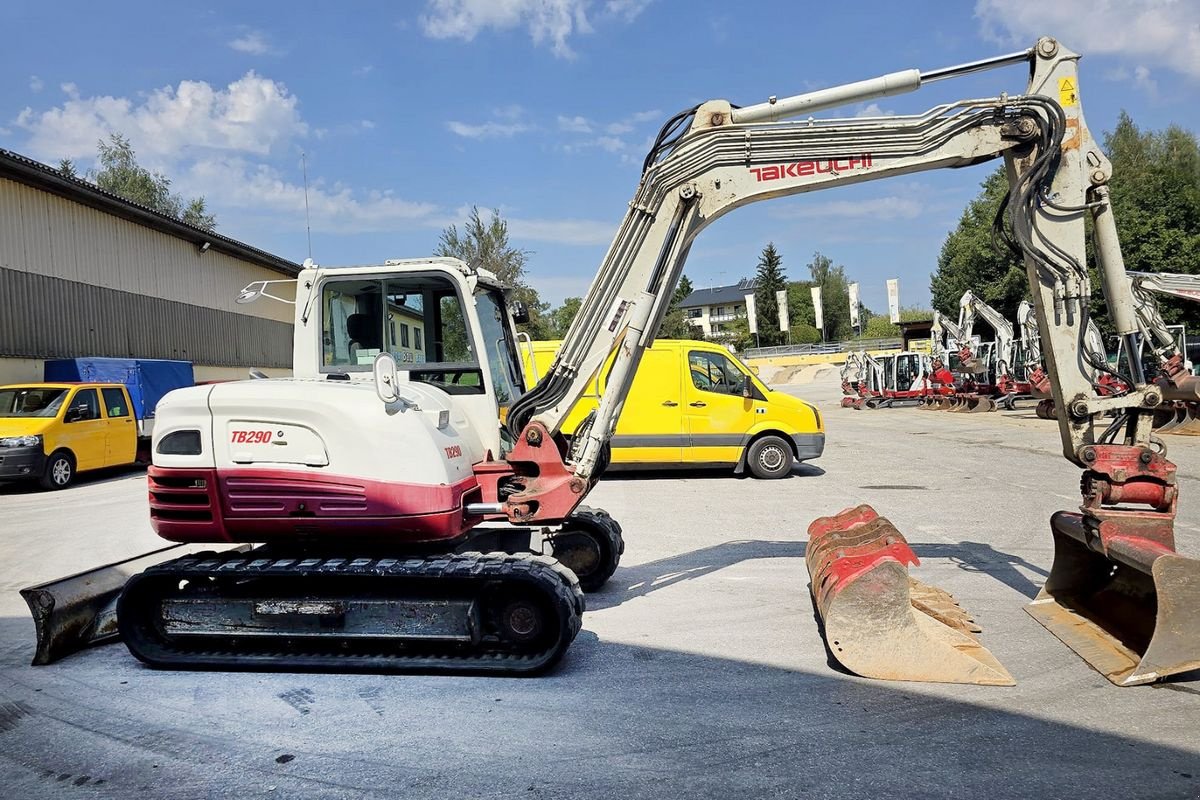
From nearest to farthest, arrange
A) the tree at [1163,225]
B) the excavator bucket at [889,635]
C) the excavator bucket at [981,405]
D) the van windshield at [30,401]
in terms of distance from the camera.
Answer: the excavator bucket at [889,635], the van windshield at [30,401], the excavator bucket at [981,405], the tree at [1163,225]

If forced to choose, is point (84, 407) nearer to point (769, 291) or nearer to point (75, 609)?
point (75, 609)

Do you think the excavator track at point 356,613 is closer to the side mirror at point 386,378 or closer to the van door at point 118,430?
the side mirror at point 386,378

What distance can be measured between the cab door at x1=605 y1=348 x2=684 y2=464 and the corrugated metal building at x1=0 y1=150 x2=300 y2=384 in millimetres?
14940

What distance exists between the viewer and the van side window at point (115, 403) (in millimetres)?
16164

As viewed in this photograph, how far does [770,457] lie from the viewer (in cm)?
1359

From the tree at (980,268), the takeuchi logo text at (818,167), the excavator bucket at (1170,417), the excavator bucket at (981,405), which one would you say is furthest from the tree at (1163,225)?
the takeuchi logo text at (818,167)

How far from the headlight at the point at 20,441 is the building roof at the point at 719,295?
340ft

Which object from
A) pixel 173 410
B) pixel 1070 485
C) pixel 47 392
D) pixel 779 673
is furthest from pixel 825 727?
pixel 47 392

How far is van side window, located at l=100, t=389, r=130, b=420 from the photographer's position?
53.0 ft

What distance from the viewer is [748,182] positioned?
231 inches

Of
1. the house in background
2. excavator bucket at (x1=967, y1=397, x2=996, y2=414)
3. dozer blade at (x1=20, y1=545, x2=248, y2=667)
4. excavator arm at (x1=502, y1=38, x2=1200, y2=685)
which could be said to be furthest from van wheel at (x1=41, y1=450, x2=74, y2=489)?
the house in background

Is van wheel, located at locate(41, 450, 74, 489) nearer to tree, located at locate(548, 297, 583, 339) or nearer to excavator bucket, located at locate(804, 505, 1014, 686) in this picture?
excavator bucket, located at locate(804, 505, 1014, 686)

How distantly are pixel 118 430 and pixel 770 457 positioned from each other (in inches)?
483

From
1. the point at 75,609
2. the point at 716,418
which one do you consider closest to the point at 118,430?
the point at 716,418
